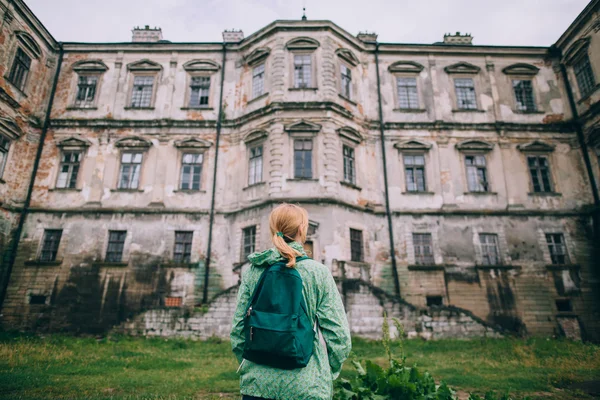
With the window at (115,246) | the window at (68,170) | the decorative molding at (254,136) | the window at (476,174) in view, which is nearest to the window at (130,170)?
the window at (68,170)

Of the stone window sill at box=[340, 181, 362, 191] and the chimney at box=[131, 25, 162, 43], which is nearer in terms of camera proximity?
the stone window sill at box=[340, 181, 362, 191]

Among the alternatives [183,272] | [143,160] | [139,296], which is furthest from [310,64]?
[139,296]

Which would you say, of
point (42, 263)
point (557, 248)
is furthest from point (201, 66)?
point (557, 248)

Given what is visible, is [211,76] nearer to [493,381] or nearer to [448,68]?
[448,68]

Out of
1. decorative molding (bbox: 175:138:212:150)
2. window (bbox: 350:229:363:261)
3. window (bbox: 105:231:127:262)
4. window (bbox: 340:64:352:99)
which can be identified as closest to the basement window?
window (bbox: 350:229:363:261)

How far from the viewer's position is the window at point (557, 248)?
1622 cm

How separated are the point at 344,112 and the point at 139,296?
12.3m

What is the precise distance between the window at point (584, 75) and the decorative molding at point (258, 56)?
15532mm

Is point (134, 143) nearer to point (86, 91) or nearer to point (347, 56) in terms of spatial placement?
point (86, 91)

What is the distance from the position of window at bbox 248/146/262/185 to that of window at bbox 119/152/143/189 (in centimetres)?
560

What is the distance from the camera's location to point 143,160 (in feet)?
57.5

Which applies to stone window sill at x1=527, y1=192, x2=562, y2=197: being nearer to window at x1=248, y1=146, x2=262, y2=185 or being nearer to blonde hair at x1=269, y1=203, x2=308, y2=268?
window at x1=248, y1=146, x2=262, y2=185

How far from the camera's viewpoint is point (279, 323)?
2152 mm

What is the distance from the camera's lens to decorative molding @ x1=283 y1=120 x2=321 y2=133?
15641mm
